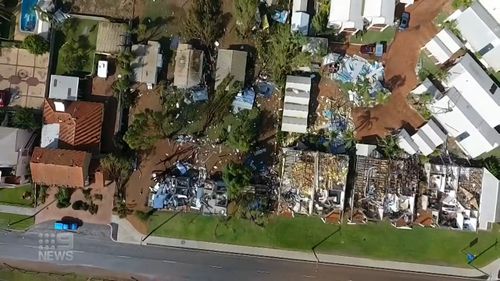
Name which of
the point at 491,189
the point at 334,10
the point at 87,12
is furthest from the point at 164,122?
the point at 491,189

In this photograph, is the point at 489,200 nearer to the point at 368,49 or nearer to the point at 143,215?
the point at 368,49

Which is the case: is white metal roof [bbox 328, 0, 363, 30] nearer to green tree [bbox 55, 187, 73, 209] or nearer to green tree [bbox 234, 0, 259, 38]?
green tree [bbox 234, 0, 259, 38]

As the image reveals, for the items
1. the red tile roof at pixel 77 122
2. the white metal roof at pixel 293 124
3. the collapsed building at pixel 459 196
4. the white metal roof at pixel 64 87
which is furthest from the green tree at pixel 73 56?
the collapsed building at pixel 459 196

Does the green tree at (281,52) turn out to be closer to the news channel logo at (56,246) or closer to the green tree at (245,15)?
the green tree at (245,15)

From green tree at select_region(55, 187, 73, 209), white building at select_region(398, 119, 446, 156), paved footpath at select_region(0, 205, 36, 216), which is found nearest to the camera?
white building at select_region(398, 119, 446, 156)

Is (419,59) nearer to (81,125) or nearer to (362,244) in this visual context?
(362,244)

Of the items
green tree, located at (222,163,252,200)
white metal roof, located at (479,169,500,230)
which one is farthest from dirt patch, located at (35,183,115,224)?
white metal roof, located at (479,169,500,230)
